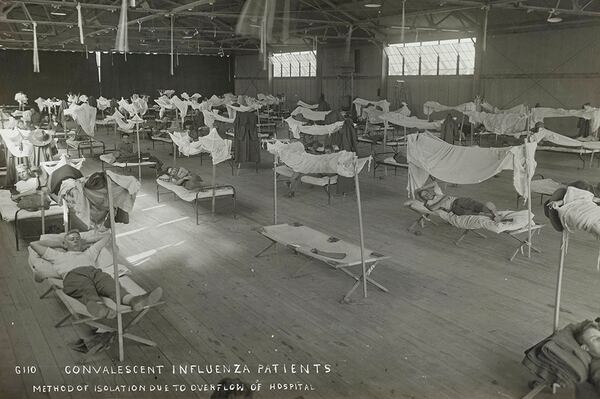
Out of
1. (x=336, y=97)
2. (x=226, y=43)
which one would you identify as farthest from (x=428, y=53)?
(x=226, y=43)

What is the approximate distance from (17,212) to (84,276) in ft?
11.4

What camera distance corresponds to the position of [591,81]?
17.2m

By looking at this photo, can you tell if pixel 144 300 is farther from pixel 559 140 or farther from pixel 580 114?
pixel 580 114

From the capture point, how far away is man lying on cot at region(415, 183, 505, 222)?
757 cm

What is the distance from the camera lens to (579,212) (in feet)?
14.1

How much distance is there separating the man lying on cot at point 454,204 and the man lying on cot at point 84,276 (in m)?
4.53

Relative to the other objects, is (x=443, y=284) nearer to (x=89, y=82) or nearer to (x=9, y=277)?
(x=9, y=277)

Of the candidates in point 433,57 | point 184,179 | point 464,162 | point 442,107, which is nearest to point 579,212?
point 464,162

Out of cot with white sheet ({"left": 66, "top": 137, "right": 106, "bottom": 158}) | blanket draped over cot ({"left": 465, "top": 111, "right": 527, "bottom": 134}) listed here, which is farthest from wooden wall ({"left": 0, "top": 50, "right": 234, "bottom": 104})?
blanket draped over cot ({"left": 465, "top": 111, "right": 527, "bottom": 134})

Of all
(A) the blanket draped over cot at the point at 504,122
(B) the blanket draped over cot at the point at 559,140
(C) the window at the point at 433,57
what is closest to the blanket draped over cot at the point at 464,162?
(B) the blanket draped over cot at the point at 559,140

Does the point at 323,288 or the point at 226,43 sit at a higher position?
A: the point at 226,43

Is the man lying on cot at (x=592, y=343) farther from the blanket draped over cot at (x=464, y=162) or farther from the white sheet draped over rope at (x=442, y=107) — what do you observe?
the white sheet draped over rope at (x=442, y=107)

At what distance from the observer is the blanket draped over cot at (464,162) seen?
7.38 m

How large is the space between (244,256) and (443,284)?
2.54m
